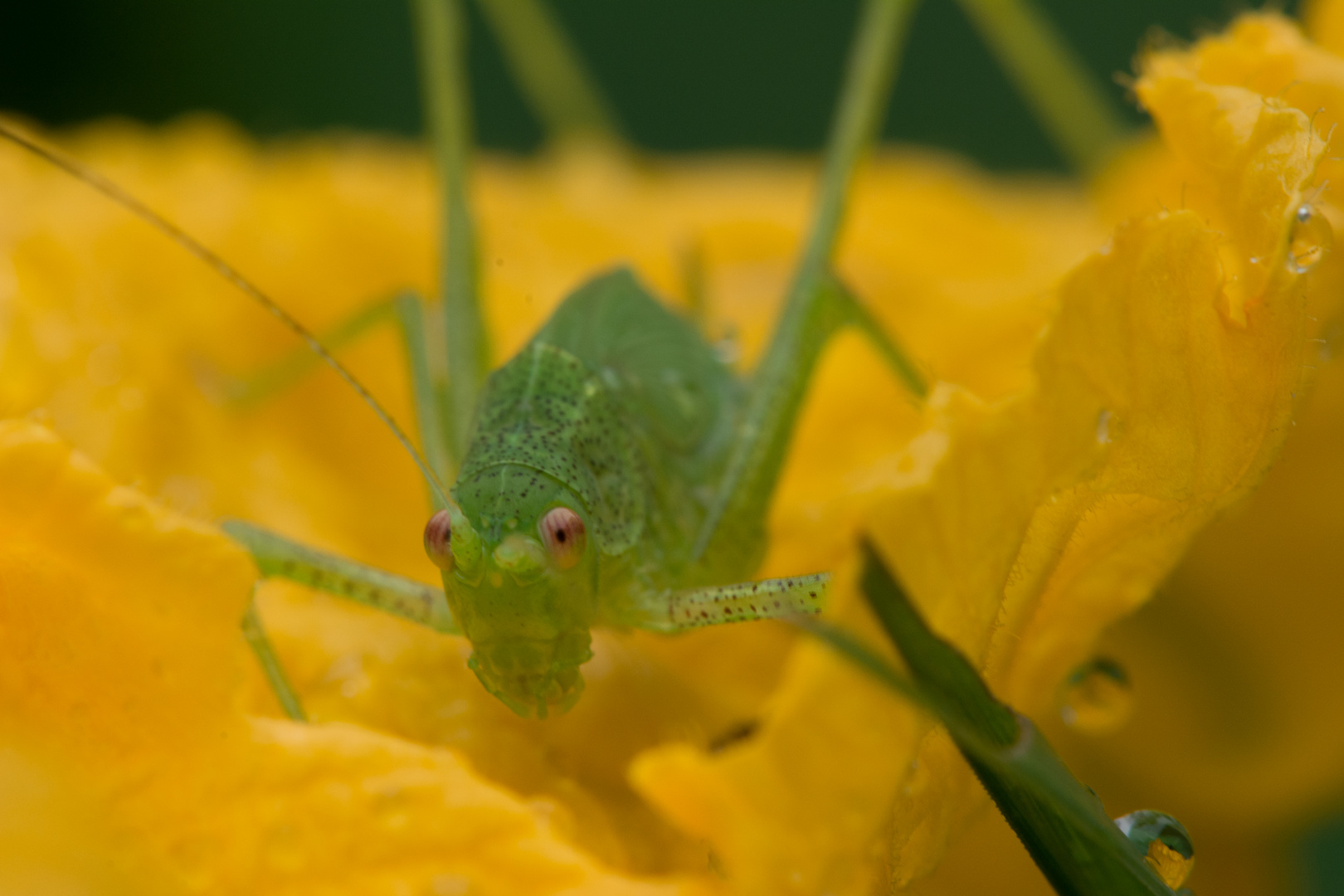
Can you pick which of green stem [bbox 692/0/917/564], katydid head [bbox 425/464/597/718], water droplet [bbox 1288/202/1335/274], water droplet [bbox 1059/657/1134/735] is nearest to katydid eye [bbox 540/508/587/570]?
katydid head [bbox 425/464/597/718]

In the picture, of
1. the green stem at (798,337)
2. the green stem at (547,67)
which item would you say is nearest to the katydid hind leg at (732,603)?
the green stem at (798,337)

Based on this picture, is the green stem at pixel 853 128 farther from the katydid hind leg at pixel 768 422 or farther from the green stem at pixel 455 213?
the green stem at pixel 455 213

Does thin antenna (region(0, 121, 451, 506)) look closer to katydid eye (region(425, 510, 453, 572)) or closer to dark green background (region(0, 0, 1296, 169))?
katydid eye (region(425, 510, 453, 572))

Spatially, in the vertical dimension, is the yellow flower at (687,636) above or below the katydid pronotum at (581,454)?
below

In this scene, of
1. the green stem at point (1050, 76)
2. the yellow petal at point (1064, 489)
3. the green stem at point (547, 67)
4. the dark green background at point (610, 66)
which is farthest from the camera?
the dark green background at point (610, 66)

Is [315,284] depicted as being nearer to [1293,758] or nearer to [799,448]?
[799,448]

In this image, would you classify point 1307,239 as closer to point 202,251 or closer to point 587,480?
point 587,480

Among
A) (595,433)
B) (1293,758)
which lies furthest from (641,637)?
(1293,758)
